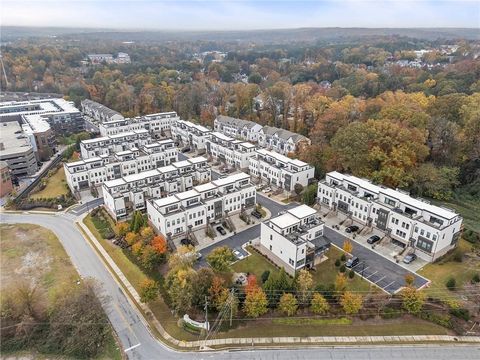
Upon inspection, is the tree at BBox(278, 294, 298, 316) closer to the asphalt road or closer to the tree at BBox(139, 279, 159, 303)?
the asphalt road

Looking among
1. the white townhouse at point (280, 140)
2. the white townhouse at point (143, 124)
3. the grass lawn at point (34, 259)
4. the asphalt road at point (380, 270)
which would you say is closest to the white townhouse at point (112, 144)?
the white townhouse at point (143, 124)

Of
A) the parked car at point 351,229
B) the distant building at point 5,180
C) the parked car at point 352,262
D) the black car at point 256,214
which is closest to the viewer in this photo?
the parked car at point 352,262

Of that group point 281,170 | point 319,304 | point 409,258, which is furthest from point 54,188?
point 409,258

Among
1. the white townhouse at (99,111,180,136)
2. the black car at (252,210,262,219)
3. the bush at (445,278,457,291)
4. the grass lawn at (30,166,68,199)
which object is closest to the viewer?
the bush at (445,278,457,291)

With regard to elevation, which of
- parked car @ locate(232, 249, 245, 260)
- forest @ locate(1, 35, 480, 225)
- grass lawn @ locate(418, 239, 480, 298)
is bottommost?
parked car @ locate(232, 249, 245, 260)

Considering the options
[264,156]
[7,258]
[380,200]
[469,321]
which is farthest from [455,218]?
[7,258]

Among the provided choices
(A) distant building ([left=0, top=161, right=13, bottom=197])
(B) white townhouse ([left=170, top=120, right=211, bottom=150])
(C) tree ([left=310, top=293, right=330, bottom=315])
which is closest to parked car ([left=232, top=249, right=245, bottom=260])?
(C) tree ([left=310, top=293, right=330, bottom=315])

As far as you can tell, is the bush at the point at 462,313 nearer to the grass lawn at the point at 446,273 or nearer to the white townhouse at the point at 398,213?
the grass lawn at the point at 446,273

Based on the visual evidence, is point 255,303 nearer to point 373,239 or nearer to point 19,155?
point 373,239
